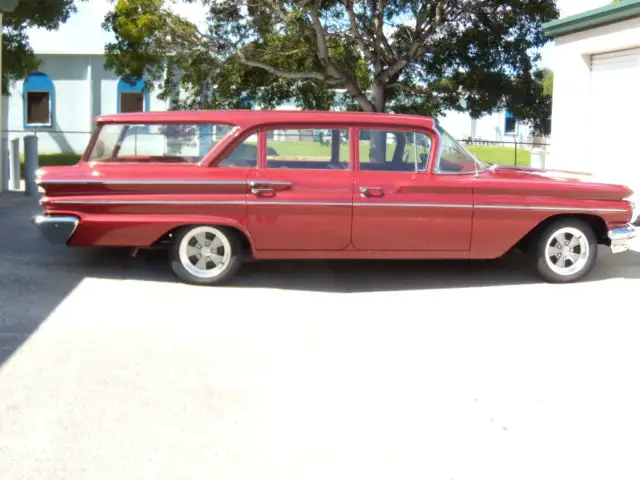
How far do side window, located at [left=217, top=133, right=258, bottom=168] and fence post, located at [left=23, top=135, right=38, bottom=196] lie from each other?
843 centimetres

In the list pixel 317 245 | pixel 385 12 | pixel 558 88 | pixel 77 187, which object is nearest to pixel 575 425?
pixel 317 245

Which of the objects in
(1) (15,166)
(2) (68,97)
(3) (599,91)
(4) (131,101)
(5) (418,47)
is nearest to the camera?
(3) (599,91)

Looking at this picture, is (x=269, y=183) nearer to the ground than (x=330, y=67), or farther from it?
nearer to the ground

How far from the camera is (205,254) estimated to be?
7.64 meters

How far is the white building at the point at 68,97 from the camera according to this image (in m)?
31.8

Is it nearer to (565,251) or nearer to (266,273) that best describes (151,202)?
(266,273)

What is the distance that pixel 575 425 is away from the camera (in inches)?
171

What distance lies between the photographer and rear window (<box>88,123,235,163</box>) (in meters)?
7.62

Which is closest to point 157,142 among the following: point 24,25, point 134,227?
point 134,227

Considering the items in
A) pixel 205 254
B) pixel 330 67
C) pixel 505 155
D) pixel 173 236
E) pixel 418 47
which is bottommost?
pixel 205 254

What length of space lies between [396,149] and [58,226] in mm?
3067

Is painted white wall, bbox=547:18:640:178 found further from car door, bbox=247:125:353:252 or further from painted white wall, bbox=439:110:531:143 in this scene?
painted white wall, bbox=439:110:531:143

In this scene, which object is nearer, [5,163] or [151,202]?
[151,202]

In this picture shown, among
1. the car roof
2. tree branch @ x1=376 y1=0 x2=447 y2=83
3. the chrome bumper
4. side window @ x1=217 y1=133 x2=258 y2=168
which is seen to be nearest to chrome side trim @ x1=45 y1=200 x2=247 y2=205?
side window @ x1=217 y1=133 x2=258 y2=168
